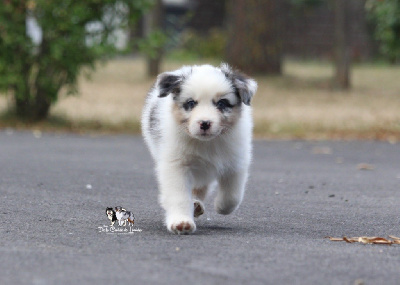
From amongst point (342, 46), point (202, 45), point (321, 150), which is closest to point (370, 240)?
point (321, 150)

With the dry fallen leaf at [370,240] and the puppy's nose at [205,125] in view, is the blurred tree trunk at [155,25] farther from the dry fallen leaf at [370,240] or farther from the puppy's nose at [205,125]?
the dry fallen leaf at [370,240]

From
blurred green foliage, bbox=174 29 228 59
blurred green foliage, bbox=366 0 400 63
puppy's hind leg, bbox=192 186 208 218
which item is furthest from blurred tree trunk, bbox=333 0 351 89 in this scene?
puppy's hind leg, bbox=192 186 208 218

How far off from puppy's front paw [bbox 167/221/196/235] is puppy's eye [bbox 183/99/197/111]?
0.85 meters

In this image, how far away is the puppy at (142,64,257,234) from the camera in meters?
6.50

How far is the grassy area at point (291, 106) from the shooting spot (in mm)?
16312

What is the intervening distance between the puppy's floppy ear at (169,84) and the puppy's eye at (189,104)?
136mm

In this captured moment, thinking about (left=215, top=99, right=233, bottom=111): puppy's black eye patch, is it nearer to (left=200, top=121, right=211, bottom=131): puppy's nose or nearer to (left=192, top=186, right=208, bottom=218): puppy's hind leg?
(left=200, top=121, right=211, bottom=131): puppy's nose

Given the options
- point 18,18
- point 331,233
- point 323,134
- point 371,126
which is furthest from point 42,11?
point 331,233

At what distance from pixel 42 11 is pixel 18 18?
1.43 feet

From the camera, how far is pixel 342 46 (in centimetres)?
2236

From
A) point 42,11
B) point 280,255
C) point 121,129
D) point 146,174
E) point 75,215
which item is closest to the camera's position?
point 280,255

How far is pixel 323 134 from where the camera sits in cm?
1599

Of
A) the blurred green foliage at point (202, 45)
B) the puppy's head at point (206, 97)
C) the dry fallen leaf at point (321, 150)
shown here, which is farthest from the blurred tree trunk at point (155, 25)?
the puppy's head at point (206, 97)

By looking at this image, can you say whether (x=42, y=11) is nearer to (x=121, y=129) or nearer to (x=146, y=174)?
(x=121, y=129)
